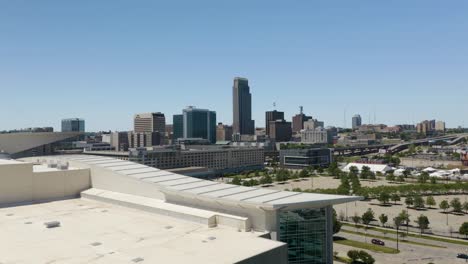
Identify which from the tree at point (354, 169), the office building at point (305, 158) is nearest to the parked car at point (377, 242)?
the tree at point (354, 169)

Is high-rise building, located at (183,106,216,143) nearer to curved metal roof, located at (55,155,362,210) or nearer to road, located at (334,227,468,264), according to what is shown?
road, located at (334,227,468,264)

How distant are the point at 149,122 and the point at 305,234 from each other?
163 m

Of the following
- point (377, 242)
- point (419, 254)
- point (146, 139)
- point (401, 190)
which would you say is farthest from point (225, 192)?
point (146, 139)

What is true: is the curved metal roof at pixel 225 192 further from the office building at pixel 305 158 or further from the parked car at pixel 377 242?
the office building at pixel 305 158

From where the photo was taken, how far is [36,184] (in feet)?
85.5

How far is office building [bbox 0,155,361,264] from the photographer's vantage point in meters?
14.7

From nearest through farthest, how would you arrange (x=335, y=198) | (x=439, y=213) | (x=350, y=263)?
A: (x=335, y=198)
(x=350, y=263)
(x=439, y=213)

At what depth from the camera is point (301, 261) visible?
60.8 ft

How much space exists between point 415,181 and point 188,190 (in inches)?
2781

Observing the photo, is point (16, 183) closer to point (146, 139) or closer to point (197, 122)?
point (146, 139)

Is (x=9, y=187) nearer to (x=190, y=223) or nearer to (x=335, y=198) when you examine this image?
(x=190, y=223)

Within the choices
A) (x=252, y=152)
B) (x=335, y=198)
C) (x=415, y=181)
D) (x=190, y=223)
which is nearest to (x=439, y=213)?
(x=415, y=181)

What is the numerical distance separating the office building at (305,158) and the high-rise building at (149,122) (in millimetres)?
73519

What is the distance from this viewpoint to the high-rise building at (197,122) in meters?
188
